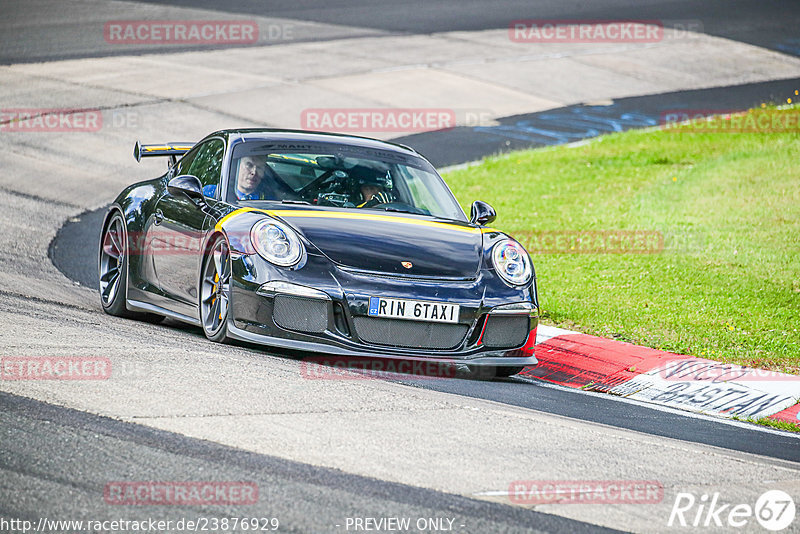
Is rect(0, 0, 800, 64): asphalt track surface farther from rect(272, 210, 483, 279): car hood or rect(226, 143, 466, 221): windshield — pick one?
rect(272, 210, 483, 279): car hood

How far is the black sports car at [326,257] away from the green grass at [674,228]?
5.94ft

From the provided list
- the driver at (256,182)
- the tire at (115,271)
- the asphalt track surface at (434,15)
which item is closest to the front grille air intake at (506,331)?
the driver at (256,182)

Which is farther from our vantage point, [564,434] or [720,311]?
[720,311]

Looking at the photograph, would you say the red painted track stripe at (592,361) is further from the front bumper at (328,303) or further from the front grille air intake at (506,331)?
the front bumper at (328,303)

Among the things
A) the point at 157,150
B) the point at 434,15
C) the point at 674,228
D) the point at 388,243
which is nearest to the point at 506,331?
the point at 388,243

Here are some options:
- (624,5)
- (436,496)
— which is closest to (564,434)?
(436,496)

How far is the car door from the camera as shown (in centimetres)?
720

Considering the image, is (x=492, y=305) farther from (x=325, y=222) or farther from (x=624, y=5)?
(x=624, y=5)

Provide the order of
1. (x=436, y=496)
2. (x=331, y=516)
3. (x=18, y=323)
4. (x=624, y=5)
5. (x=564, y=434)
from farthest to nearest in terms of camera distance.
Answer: (x=624, y=5) → (x=18, y=323) → (x=564, y=434) → (x=436, y=496) → (x=331, y=516)

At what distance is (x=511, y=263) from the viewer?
6.97m

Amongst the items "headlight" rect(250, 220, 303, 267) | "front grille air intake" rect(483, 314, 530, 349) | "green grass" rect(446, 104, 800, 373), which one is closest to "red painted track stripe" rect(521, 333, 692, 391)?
"green grass" rect(446, 104, 800, 373)

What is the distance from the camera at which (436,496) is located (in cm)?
413

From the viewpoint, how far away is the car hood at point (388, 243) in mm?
6555

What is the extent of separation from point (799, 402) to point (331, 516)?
4121 mm
